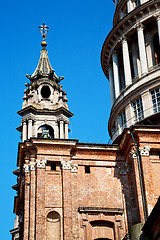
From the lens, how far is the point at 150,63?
4769cm

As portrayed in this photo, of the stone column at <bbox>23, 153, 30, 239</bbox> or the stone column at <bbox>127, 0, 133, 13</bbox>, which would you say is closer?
the stone column at <bbox>23, 153, 30, 239</bbox>

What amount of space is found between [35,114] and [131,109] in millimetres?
13988

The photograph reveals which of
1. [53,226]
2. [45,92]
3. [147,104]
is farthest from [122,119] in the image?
[53,226]

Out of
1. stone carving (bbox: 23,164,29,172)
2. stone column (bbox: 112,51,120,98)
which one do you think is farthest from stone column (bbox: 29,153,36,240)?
stone column (bbox: 112,51,120,98)

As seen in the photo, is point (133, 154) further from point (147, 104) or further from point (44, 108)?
point (44, 108)

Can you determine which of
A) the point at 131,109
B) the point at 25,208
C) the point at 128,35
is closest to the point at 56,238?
the point at 25,208

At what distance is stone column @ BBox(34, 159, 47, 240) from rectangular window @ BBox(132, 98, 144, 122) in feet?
36.4

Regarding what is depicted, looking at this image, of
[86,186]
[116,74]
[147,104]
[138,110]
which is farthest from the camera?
[116,74]

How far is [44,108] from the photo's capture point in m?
57.1

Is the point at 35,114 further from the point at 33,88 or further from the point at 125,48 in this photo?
the point at 125,48

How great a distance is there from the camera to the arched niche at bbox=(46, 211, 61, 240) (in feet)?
114

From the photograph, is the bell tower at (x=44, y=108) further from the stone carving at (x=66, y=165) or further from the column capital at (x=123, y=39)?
the stone carving at (x=66, y=165)

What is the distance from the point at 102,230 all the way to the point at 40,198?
4554mm

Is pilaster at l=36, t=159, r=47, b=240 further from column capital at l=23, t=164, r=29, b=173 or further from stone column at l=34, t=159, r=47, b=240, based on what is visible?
column capital at l=23, t=164, r=29, b=173
